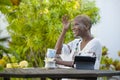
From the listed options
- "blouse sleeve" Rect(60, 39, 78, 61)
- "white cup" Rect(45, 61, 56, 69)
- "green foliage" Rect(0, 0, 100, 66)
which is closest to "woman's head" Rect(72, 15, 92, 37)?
"blouse sleeve" Rect(60, 39, 78, 61)

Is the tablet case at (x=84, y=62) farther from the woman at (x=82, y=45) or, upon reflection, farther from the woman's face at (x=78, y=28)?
the woman's face at (x=78, y=28)

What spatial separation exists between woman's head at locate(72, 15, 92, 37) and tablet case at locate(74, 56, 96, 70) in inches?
17.4

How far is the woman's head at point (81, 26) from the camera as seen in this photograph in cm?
321

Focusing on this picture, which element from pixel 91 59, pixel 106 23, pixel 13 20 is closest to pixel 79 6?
pixel 13 20

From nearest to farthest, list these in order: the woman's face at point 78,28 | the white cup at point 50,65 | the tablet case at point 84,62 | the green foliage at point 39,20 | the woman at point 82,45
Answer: the tablet case at point 84,62
the white cup at point 50,65
the woman at point 82,45
the woman's face at point 78,28
the green foliage at point 39,20

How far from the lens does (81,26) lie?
3223mm

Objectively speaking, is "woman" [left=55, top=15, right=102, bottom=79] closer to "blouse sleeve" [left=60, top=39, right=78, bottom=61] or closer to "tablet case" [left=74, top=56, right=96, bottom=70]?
"blouse sleeve" [left=60, top=39, right=78, bottom=61]

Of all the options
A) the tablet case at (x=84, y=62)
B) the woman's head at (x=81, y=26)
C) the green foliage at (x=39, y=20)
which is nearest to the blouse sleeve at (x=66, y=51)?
the woman's head at (x=81, y=26)

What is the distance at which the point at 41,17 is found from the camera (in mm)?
5504

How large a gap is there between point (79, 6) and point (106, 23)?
2243 millimetres

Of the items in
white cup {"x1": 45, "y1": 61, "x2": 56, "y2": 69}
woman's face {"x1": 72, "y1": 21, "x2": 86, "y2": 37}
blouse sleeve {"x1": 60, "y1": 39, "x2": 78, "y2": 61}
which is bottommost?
white cup {"x1": 45, "y1": 61, "x2": 56, "y2": 69}

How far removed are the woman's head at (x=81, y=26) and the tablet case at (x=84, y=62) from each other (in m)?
0.44

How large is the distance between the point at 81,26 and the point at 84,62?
0.51 m

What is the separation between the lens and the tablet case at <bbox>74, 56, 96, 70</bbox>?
9.07ft
